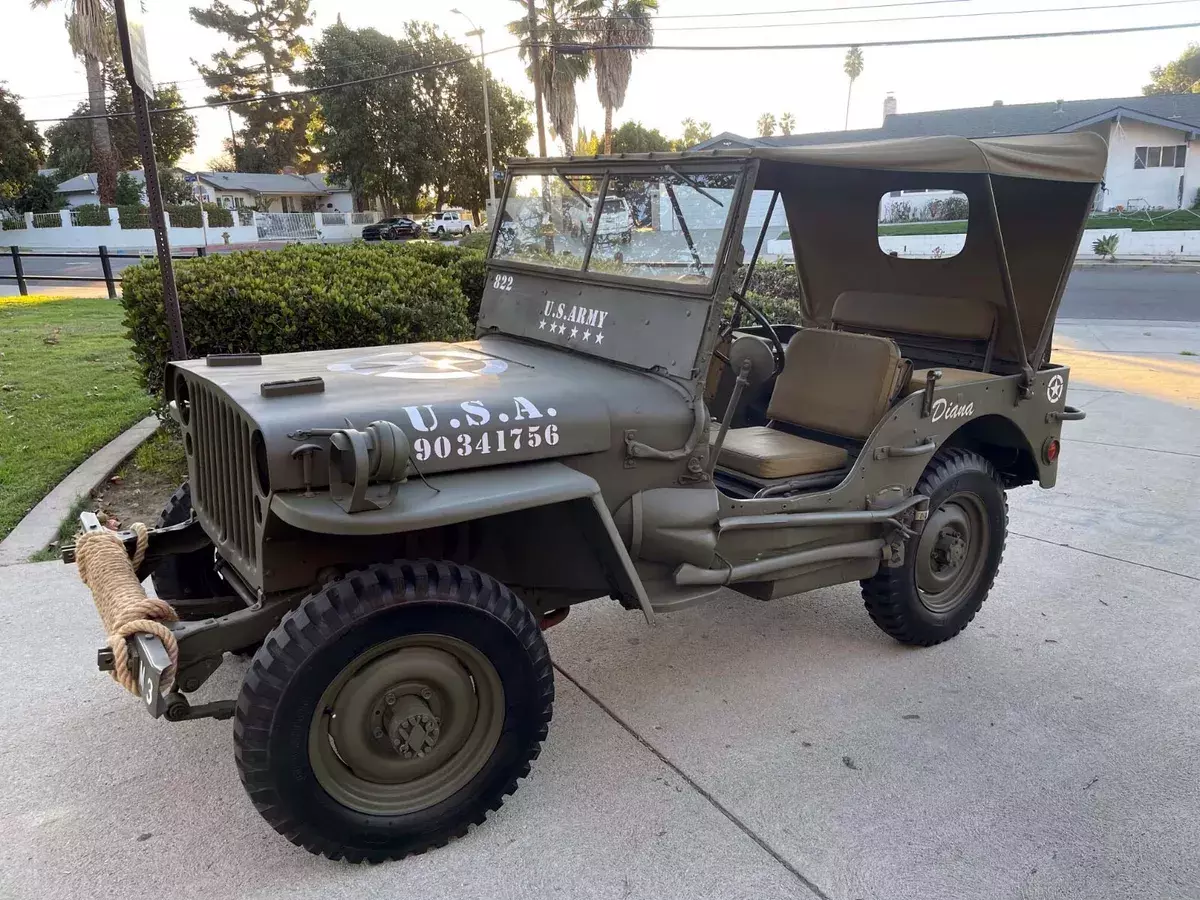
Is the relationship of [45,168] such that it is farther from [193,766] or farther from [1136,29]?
[193,766]

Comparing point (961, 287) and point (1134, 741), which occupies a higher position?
point (961, 287)

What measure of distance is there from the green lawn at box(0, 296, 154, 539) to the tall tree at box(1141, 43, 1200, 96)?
249ft

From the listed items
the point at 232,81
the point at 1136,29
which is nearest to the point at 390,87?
the point at 232,81

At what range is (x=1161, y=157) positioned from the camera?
3341cm

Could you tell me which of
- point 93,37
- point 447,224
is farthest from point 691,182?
point 447,224

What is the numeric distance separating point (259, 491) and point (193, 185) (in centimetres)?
4727

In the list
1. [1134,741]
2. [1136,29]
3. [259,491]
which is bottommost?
[1134,741]

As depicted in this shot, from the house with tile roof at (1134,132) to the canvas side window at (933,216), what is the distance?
29.1 meters

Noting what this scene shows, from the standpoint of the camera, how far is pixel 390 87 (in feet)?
126

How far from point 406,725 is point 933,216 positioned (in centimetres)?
413

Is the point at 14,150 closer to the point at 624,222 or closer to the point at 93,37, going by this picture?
the point at 93,37

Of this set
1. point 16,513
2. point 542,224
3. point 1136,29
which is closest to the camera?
point 542,224

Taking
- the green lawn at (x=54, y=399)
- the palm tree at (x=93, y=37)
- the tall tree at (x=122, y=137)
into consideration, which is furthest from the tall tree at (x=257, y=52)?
the green lawn at (x=54, y=399)

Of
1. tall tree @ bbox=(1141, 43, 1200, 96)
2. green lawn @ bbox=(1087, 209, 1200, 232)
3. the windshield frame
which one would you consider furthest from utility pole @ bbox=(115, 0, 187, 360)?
tall tree @ bbox=(1141, 43, 1200, 96)
